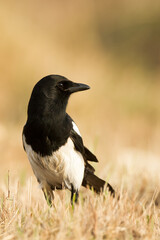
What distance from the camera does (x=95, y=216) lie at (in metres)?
2.54

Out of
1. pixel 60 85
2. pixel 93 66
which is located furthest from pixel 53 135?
pixel 93 66

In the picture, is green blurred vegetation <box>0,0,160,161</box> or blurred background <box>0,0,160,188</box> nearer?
blurred background <box>0,0,160,188</box>

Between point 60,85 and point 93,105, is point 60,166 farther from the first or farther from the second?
point 93,105

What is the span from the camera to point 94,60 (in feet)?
39.0

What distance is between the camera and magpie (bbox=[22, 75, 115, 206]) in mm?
3641

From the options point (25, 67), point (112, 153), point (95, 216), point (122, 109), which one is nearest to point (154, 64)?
point (122, 109)

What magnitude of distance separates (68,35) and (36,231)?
10273 mm

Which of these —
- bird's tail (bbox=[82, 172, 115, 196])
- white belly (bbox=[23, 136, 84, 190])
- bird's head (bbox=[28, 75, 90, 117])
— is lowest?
bird's tail (bbox=[82, 172, 115, 196])

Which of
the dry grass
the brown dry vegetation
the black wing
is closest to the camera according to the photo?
the dry grass

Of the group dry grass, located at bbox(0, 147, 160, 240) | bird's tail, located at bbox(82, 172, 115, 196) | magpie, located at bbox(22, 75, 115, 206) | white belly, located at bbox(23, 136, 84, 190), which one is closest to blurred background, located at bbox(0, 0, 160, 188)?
bird's tail, located at bbox(82, 172, 115, 196)

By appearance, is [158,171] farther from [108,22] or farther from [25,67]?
[108,22]

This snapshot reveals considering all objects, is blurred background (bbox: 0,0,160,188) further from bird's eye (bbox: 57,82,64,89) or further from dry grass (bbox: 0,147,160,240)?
dry grass (bbox: 0,147,160,240)

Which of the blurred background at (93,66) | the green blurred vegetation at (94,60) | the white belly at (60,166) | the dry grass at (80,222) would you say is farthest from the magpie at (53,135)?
the green blurred vegetation at (94,60)

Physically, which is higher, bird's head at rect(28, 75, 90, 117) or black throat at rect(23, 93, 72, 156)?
bird's head at rect(28, 75, 90, 117)
